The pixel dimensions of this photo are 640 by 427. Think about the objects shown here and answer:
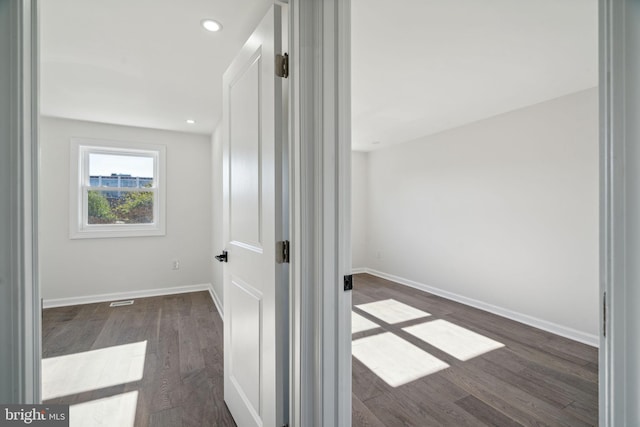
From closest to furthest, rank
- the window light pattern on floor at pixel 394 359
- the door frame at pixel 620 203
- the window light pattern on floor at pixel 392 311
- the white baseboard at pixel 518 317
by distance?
the door frame at pixel 620 203, the window light pattern on floor at pixel 394 359, the white baseboard at pixel 518 317, the window light pattern on floor at pixel 392 311

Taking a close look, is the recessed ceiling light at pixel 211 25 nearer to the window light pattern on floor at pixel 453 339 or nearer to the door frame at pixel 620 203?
the door frame at pixel 620 203

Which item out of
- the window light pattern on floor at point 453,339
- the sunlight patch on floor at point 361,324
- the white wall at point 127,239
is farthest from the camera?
the white wall at point 127,239

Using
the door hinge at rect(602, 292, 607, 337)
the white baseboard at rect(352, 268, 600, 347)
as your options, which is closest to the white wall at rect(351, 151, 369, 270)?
the white baseboard at rect(352, 268, 600, 347)

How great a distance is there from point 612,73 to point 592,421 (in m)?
2.24

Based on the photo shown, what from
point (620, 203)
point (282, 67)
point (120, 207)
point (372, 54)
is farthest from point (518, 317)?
point (120, 207)

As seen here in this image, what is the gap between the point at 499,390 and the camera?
2008 millimetres

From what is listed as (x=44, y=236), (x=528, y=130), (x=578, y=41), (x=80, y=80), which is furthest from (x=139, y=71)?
(x=528, y=130)

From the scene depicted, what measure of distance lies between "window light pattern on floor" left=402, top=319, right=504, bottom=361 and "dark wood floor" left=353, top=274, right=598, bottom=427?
0.25 feet

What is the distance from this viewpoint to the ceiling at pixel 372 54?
1.68 metres

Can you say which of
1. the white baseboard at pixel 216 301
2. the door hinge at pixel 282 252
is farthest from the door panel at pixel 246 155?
the white baseboard at pixel 216 301

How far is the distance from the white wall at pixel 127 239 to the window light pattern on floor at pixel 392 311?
259 centimetres

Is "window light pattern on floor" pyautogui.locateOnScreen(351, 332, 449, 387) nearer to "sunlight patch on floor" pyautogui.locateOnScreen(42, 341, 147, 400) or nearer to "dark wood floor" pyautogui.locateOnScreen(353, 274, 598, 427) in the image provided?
"dark wood floor" pyautogui.locateOnScreen(353, 274, 598, 427)

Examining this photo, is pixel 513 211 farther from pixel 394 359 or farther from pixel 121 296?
pixel 121 296

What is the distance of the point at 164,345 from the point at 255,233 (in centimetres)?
203
